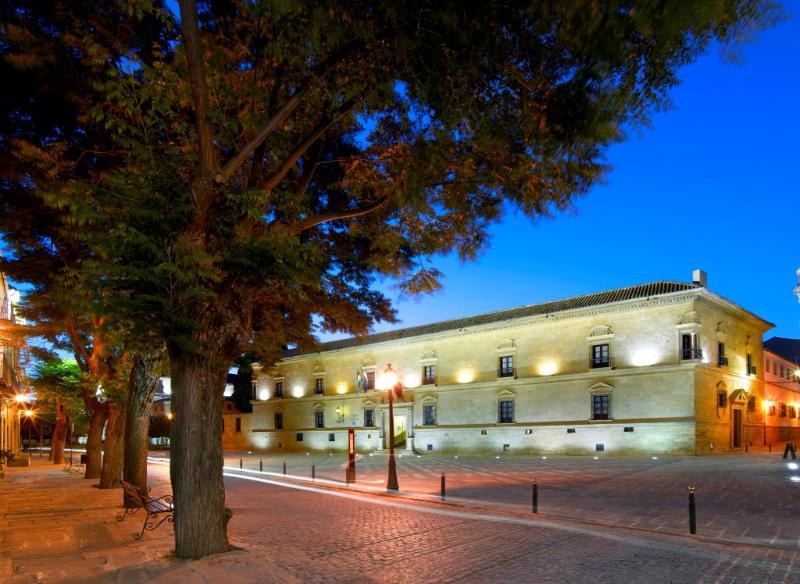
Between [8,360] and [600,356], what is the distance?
3113 centimetres

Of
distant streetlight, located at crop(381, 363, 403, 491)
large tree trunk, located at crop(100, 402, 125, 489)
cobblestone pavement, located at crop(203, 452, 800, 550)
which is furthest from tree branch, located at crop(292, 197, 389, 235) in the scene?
large tree trunk, located at crop(100, 402, 125, 489)

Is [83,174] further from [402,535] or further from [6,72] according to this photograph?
Answer: [402,535]

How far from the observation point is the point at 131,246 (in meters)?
6.96

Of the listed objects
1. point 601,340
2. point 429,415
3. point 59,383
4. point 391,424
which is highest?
point 601,340

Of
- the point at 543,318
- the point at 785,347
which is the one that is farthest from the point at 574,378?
the point at 785,347

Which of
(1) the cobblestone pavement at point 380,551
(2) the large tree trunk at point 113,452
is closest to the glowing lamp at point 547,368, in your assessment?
(1) the cobblestone pavement at point 380,551

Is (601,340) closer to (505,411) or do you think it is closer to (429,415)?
(505,411)

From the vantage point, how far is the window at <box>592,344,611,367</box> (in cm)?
3388

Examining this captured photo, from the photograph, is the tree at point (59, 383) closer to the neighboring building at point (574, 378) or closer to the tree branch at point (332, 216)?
the neighboring building at point (574, 378)

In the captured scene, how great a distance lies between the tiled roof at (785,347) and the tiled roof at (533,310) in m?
55.8

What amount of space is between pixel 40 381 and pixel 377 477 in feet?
60.4

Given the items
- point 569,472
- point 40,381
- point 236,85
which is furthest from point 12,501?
point 569,472

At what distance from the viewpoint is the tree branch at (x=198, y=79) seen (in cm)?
672

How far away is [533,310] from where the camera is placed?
3862cm
